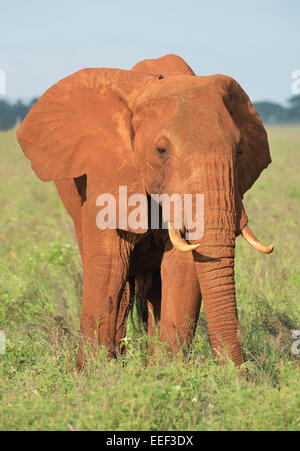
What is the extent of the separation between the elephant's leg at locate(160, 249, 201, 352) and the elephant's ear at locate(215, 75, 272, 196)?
2.51 feet

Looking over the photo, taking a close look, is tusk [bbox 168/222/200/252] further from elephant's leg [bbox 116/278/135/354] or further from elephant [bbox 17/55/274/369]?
elephant's leg [bbox 116/278/135/354]

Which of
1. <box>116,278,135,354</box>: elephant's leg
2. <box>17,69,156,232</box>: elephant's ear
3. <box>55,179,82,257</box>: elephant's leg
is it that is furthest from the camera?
<box>55,179,82,257</box>: elephant's leg

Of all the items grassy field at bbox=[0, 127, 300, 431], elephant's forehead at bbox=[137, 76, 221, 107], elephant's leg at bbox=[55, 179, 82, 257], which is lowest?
grassy field at bbox=[0, 127, 300, 431]

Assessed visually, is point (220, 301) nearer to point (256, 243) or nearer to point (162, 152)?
point (256, 243)

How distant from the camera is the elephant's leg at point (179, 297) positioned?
5.61m

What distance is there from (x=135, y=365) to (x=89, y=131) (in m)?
1.75

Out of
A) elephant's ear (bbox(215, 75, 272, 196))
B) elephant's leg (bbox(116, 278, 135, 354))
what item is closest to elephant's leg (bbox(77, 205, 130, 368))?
elephant's leg (bbox(116, 278, 135, 354))

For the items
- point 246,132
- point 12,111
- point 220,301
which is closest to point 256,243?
point 220,301

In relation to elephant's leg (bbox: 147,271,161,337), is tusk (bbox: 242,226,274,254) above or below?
above

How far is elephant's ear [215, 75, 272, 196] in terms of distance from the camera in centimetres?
557

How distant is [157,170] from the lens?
5184 mm

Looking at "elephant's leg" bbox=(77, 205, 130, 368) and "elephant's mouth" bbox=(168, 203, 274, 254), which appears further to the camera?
"elephant's leg" bbox=(77, 205, 130, 368)

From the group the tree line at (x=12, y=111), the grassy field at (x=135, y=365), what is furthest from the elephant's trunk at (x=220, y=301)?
the tree line at (x=12, y=111)

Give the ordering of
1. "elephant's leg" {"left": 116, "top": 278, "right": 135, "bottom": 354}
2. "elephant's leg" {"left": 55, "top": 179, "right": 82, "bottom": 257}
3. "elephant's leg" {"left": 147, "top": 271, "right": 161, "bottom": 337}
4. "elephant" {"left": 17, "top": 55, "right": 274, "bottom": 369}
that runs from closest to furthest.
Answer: "elephant" {"left": 17, "top": 55, "right": 274, "bottom": 369}
"elephant's leg" {"left": 116, "top": 278, "right": 135, "bottom": 354}
"elephant's leg" {"left": 55, "top": 179, "right": 82, "bottom": 257}
"elephant's leg" {"left": 147, "top": 271, "right": 161, "bottom": 337}
